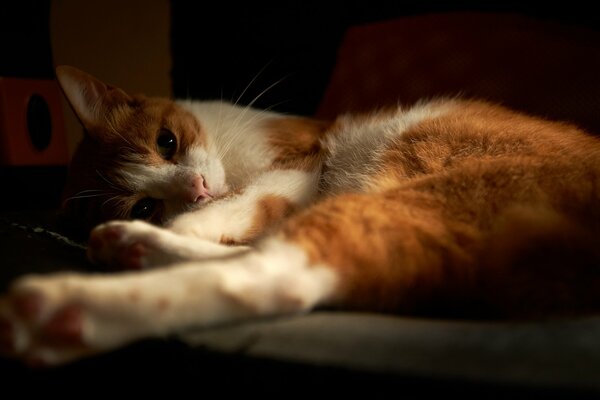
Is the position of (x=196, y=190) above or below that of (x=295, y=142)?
below

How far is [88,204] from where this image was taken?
1.54 metres

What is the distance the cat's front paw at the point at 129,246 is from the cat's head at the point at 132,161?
46cm

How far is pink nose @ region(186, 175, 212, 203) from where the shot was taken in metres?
1.39

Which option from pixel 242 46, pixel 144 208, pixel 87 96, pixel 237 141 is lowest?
pixel 144 208

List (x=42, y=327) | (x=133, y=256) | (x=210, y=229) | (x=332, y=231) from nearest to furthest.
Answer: (x=42, y=327), (x=332, y=231), (x=133, y=256), (x=210, y=229)

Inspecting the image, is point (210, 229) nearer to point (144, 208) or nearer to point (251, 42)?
point (144, 208)

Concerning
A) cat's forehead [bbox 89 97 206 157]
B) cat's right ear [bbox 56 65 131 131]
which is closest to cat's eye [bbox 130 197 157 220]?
cat's forehead [bbox 89 97 206 157]

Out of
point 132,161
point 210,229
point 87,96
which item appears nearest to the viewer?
point 210,229

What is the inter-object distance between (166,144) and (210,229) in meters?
0.46

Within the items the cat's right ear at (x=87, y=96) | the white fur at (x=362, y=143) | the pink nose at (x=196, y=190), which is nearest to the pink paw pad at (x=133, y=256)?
the pink nose at (x=196, y=190)

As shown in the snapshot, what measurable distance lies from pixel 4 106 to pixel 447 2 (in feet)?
7.05

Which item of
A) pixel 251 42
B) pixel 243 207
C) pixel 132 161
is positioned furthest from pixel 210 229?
pixel 251 42

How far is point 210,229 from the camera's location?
121 centimetres

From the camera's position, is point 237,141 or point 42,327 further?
point 237,141
